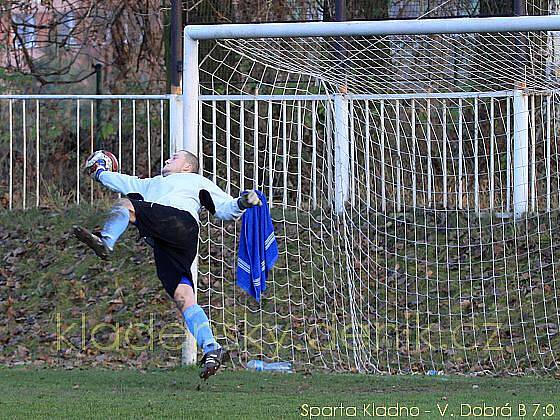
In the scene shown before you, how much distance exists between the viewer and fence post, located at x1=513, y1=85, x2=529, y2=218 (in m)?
12.8

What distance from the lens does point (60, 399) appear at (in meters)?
7.93

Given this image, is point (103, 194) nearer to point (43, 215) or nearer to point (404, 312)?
point (43, 215)

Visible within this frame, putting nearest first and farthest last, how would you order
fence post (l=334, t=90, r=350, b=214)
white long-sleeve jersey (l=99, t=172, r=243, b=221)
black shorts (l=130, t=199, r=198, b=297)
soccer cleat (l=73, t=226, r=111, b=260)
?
soccer cleat (l=73, t=226, r=111, b=260) < black shorts (l=130, t=199, r=198, b=297) < white long-sleeve jersey (l=99, t=172, r=243, b=221) < fence post (l=334, t=90, r=350, b=214)

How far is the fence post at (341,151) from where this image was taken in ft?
40.2

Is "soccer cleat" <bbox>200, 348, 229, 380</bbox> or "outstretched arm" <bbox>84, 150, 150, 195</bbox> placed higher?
"outstretched arm" <bbox>84, 150, 150, 195</bbox>

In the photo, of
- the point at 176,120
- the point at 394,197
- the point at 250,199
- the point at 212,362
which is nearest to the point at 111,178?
the point at 250,199

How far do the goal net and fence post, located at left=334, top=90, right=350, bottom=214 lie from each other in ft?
0.08

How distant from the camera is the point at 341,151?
1253 cm

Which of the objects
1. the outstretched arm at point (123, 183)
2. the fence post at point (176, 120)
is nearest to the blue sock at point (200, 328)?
the outstretched arm at point (123, 183)

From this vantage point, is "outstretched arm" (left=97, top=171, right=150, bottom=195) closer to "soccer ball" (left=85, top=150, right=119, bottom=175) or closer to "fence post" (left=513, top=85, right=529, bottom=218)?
"soccer ball" (left=85, top=150, right=119, bottom=175)

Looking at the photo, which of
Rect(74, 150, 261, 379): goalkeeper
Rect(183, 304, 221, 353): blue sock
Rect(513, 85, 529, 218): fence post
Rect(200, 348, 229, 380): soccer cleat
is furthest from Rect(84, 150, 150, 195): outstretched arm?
Rect(513, 85, 529, 218): fence post

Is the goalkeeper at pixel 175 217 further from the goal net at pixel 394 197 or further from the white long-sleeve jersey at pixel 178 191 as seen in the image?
the goal net at pixel 394 197

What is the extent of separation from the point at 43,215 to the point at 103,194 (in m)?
0.78

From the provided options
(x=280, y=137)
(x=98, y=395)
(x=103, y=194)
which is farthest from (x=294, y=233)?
(x=98, y=395)
